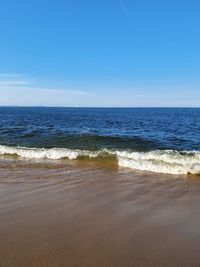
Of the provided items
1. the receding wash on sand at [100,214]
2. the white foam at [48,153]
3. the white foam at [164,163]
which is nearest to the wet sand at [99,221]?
the receding wash on sand at [100,214]

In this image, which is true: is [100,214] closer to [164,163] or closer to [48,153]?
[164,163]

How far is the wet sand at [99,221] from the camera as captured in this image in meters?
4.34

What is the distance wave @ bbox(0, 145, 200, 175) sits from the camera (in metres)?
10.2

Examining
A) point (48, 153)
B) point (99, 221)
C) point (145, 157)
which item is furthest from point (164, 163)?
point (99, 221)

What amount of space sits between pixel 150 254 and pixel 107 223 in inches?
50.5

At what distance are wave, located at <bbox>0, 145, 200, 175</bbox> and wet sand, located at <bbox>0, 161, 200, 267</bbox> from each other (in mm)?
1002

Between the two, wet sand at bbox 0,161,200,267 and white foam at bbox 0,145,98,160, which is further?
white foam at bbox 0,145,98,160

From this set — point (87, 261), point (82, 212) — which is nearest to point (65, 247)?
point (87, 261)

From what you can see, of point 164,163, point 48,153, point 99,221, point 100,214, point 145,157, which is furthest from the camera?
point 48,153

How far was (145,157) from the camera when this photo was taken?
12.6m

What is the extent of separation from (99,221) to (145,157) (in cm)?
719

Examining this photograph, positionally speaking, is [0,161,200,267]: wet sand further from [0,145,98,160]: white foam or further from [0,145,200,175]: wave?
[0,145,98,160]: white foam

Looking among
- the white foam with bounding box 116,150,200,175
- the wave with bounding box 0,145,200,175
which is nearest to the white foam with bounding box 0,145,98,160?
the wave with bounding box 0,145,200,175

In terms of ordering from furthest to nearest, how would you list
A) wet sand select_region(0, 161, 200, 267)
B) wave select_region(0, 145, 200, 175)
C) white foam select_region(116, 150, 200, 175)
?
1. wave select_region(0, 145, 200, 175)
2. white foam select_region(116, 150, 200, 175)
3. wet sand select_region(0, 161, 200, 267)
